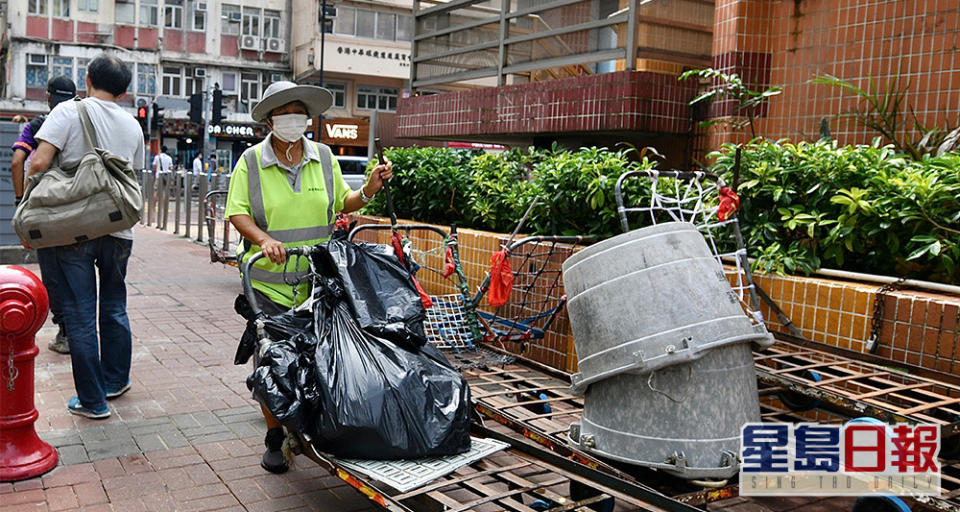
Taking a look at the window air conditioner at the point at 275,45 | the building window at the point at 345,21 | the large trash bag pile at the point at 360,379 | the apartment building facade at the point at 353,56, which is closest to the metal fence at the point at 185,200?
the large trash bag pile at the point at 360,379

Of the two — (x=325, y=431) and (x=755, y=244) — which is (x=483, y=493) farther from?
(x=755, y=244)

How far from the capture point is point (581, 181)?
5426 mm

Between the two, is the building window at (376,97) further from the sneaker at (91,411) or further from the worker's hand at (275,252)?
the worker's hand at (275,252)

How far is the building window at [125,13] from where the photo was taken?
127ft

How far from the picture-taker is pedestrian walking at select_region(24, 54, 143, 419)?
4.60 meters

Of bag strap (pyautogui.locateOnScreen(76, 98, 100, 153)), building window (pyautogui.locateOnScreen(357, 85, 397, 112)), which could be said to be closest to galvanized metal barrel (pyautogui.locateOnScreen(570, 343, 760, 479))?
bag strap (pyautogui.locateOnScreen(76, 98, 100, 153))

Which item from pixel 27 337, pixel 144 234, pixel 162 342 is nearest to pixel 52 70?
pixel 144 234

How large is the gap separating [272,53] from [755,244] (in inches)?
1554

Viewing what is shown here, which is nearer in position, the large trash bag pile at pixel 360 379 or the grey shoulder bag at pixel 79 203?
the large trash bag pile at pixel 360 379

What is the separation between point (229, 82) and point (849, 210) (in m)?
39.8

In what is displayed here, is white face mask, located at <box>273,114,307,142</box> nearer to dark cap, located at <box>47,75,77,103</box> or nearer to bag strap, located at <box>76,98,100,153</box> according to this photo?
bag strap, located at <box>76,98,100,153</box>

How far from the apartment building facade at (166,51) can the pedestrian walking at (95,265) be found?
33830 mm

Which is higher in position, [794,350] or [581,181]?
[581,181]

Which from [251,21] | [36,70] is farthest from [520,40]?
[36,70]
